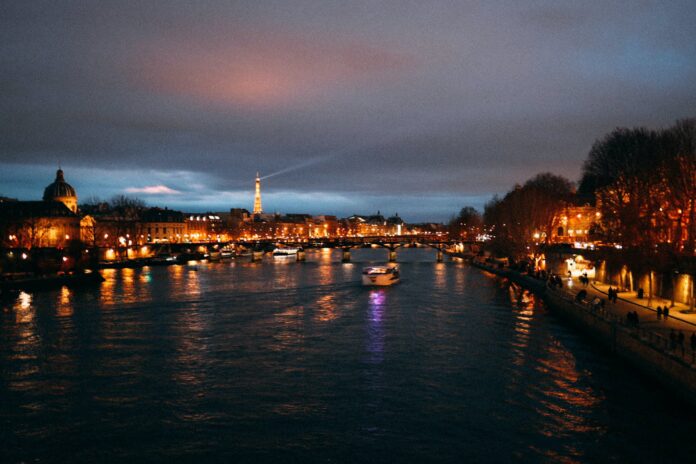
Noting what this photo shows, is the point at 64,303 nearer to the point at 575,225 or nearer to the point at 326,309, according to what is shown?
the point at 326,309

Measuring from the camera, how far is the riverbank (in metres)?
18.9

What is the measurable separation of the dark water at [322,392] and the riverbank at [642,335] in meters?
0.65

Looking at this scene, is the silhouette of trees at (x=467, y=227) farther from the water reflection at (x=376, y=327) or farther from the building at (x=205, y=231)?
the water reflection at (x=376, y=327)

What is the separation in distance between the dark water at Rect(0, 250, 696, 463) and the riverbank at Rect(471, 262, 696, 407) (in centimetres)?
65

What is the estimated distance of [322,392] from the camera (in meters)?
20.8

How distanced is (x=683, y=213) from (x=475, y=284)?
30.3 metres

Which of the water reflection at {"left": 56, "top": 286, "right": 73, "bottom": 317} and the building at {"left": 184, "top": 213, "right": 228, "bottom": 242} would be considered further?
the building at {"left": 184, "top": 213, "right": 228, "bottom": 242}

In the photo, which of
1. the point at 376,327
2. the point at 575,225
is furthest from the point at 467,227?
the point at 376,327

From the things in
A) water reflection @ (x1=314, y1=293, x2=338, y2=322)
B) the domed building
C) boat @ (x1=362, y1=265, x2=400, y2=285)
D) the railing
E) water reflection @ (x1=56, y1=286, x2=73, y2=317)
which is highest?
the domed building

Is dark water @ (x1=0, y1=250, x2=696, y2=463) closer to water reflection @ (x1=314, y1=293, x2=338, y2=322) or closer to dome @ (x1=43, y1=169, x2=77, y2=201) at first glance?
water reflection @ (x1=314, y1=293, x2=338, y2=322)

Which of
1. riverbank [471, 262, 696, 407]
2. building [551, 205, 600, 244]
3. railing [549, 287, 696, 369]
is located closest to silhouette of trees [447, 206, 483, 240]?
building [551, 205, 600, 244]

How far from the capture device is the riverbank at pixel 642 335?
18.9 metres

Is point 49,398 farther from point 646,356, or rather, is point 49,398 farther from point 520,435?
point 646,356

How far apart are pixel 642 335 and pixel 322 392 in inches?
505
